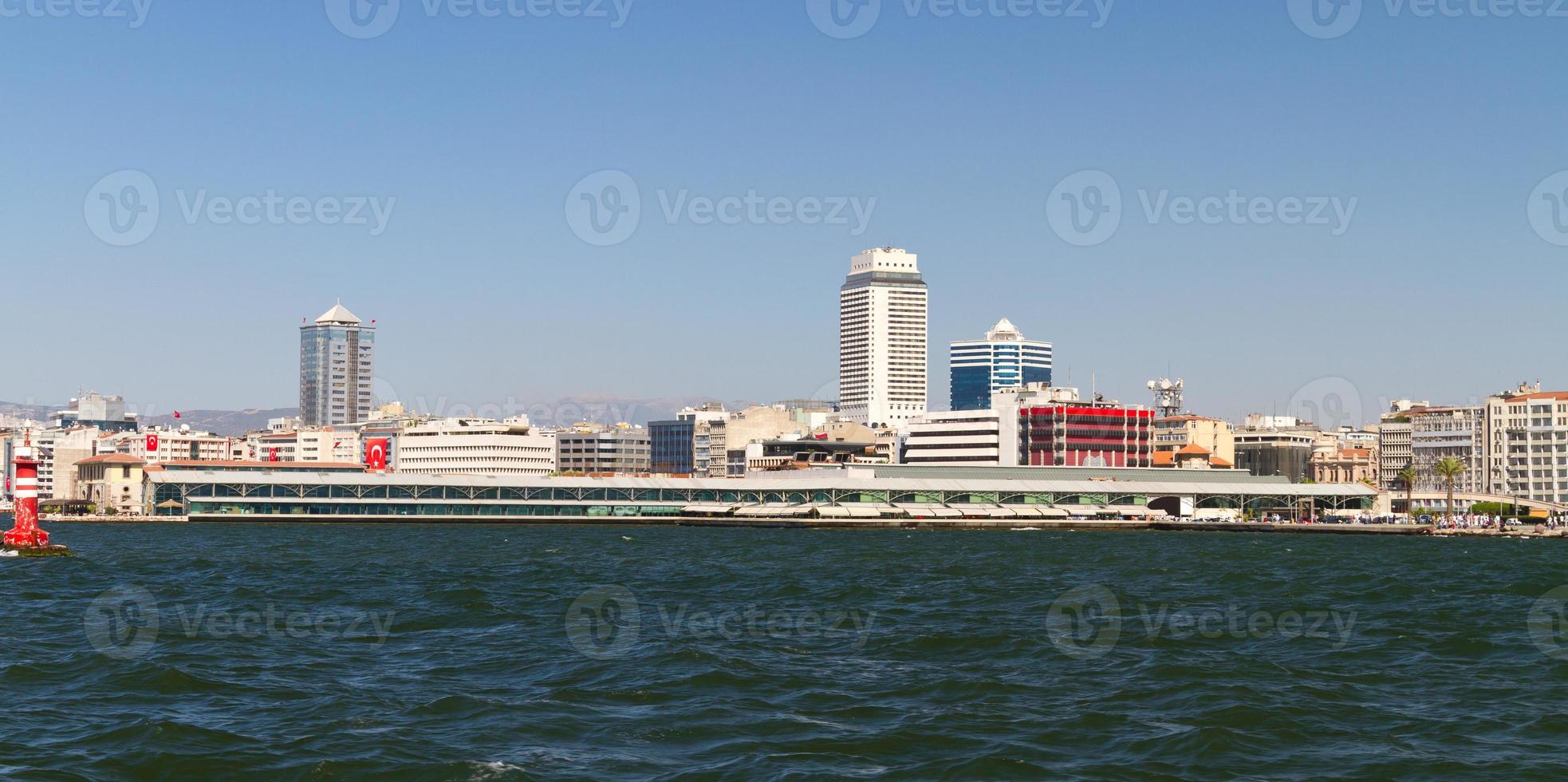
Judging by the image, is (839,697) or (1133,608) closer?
(839,697)

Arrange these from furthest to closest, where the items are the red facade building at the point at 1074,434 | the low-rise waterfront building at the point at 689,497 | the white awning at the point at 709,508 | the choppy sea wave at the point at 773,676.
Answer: the red facade building at the point at 1074,434 → the white awning at the point at 709,508 → the low-rise waterfront building at the point at 689,497 → the choppy sea wave at the point at 773,676

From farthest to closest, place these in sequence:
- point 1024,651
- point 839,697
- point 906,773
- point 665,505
Result: point 665,505 < point 1024,651 < point 839,697 < point 906,773

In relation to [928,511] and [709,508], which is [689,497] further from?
[928,511]

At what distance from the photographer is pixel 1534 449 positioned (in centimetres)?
19412

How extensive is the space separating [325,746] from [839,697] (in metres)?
9.17

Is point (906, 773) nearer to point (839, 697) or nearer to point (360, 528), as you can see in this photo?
point (839, 697)

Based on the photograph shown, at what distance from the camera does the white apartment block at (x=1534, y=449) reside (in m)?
191

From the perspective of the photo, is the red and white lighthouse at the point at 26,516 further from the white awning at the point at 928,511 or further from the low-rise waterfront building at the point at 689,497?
the white awning at the point at 928,511

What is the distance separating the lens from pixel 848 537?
124 meters

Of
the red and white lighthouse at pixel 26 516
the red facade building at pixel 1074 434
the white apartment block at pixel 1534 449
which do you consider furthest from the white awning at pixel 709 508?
the white apartment block at pixel 1534 449

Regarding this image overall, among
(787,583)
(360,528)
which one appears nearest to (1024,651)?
(787,583)


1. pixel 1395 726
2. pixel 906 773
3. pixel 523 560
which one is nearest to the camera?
pixel 906 773

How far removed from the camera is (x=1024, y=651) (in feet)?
117

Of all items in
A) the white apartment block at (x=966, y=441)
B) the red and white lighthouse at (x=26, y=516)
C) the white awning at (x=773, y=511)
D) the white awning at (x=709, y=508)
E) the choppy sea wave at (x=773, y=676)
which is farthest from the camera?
the white apartment block at (x=966, y=441)
